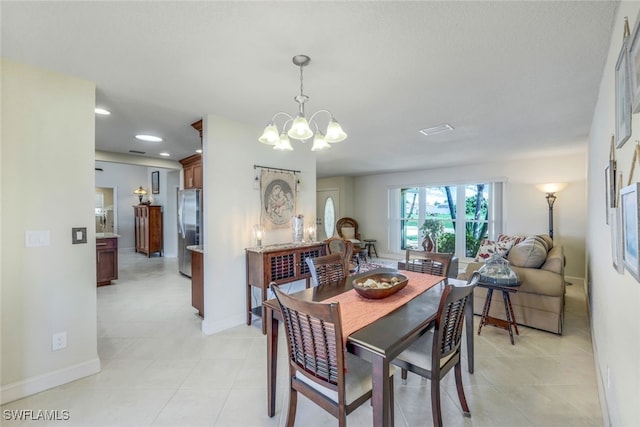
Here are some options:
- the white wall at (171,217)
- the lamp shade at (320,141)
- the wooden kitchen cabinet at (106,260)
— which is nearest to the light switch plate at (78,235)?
the lamp shade at (320,141)

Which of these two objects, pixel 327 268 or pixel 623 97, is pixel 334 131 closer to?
pixel 327 268

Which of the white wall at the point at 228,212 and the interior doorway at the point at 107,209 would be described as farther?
the interior doorway at the point at 107,209

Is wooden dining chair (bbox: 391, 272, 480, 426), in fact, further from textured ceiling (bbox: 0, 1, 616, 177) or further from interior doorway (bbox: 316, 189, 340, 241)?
interior doorway (bbox: 316, 189, 340, 241)

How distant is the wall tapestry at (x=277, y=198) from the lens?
3490 millimetres

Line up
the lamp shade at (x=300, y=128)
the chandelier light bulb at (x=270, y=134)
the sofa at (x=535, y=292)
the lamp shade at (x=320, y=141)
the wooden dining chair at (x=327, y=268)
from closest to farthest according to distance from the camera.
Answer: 1. the lamp shade at (x=300, y=128)
2. the chandelier light bulb at (x=270, y=134)
3. the lamp shade at (x=320, y=141)
4. the wooden dining chair at (x=327, y=268)
5. the sofa at (x=535, y=292)

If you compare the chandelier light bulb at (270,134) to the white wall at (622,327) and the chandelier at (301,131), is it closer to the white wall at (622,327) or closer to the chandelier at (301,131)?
the chandelier at (301,131)

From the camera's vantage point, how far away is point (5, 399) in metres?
1.88

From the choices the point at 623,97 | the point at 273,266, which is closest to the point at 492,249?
the point at 273,266

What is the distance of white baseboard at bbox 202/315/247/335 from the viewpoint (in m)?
2.98

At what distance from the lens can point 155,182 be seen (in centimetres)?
830

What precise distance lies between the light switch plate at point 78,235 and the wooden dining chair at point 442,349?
2.53m

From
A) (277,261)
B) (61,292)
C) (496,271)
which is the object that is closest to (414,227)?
(496,271)

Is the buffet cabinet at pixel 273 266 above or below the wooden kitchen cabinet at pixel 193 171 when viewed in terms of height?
below

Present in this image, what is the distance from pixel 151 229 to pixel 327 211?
4.99 m
